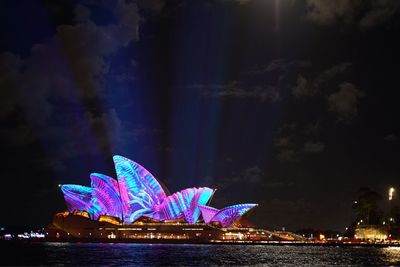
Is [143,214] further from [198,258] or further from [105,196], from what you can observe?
[198,258]

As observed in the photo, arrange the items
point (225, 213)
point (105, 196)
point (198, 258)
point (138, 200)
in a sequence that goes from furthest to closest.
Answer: point (225, 213) < point (105, 196) < point (138, 200) < point (198, 258)

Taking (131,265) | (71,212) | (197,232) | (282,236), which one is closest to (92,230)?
(71,212)

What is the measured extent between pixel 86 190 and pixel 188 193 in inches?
816

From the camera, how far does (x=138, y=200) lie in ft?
373

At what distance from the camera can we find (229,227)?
130375 millimetres

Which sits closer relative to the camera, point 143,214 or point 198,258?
point 198,258

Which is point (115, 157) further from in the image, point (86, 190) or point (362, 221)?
point (362, 221)

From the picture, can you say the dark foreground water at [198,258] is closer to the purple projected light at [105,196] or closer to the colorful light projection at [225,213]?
the purple projected light at [105,196]

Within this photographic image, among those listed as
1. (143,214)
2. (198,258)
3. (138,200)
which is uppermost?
(138,200)

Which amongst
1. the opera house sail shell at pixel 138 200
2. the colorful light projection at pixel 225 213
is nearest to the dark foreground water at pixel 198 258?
the opera house sail shell at pixel 138 200

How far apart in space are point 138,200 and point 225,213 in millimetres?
20888

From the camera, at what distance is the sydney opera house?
370 ft

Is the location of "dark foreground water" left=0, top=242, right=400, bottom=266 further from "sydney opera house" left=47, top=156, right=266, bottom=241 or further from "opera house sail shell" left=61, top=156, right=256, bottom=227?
"sydney opera house" left=47, top=156, right=266, bottom=241

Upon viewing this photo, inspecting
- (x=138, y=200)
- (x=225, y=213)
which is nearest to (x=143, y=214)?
(x=138, y=200)
